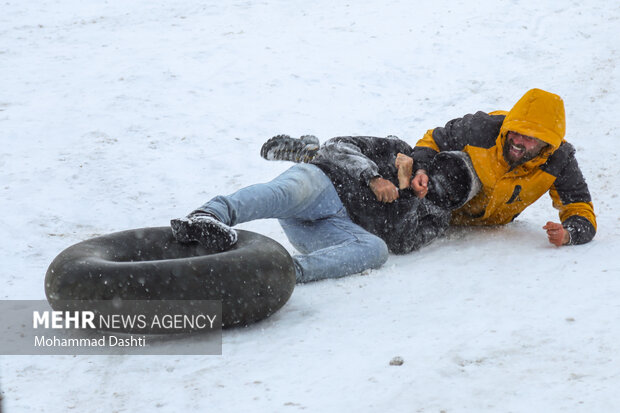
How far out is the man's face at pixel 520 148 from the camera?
4.04 metres

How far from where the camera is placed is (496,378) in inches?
99.5

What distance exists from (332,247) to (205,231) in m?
0.86

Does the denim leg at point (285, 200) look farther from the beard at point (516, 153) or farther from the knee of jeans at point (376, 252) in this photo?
the beard at point (516, 153)

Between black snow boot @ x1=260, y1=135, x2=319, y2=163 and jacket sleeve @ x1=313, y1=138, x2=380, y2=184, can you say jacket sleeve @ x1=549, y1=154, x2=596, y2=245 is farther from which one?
black snow boot @ x1=260, y1=135, x2=319, y2=163

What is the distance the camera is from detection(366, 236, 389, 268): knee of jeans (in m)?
3.99

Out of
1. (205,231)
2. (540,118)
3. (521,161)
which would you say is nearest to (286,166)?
(521,161)

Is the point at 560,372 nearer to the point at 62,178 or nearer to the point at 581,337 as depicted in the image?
the point at 581,337

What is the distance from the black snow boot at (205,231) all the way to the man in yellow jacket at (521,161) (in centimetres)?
127

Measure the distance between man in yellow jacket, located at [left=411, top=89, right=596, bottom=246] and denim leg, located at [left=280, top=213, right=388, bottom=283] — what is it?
1.47 feet

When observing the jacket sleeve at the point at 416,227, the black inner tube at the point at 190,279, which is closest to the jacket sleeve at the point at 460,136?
the jacket sleeve at the point at 416,227

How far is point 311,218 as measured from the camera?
4.20 meters

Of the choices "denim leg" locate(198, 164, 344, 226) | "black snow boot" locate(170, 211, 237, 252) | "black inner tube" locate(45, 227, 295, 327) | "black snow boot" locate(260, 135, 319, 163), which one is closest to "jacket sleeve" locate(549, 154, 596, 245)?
"denim leg" locate(198, 164, 344, 226)

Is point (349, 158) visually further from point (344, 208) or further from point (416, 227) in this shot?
point (416, 227)

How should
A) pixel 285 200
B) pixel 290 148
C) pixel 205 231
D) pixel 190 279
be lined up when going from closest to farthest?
pixel 190 279, pixel 205 231, pixel 285 200, pixel 290 148
